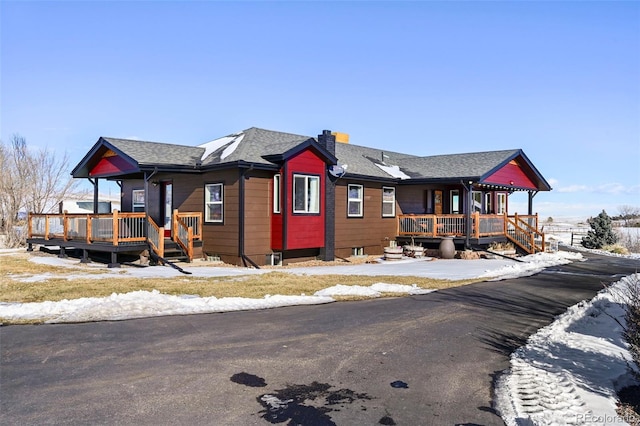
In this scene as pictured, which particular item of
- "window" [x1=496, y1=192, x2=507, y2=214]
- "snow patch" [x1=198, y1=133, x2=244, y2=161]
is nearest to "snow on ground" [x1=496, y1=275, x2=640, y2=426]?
"snow patch" [x1=198, y1=133, x2=244, y2=161]

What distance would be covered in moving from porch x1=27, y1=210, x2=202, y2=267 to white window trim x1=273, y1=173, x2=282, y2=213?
3.00 m

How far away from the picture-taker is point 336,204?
19.9m

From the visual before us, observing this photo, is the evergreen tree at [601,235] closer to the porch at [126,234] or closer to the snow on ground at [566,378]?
the snow on ground at [566,378]

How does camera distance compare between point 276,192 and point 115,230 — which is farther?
point 276,192

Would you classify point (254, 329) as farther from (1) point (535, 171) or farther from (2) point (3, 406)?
(1) point (535, 171)

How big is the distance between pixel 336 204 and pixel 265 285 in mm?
8566

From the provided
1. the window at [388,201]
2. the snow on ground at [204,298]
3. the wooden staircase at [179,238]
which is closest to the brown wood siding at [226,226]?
the wooden staircase at [179,238]

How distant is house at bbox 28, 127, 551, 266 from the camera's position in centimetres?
1677

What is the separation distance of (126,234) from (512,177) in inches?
771

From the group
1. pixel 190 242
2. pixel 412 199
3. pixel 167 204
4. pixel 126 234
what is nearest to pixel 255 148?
pixel 190 242

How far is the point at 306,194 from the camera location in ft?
59.0

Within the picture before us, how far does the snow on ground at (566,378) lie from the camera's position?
14.7 feet

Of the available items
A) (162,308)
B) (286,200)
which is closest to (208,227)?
(286,200)

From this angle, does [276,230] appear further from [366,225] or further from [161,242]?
[366,225]
